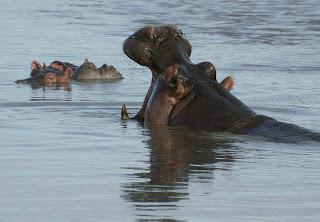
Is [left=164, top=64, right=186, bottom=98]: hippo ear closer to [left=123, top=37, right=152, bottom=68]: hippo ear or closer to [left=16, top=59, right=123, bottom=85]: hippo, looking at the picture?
[left=123, top=37, right=152, bottom=68]: hippo ear

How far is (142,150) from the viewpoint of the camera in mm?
8250

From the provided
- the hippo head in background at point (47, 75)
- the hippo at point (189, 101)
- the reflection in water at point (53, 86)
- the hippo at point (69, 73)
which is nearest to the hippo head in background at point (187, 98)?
the hippo at point (189, 101)

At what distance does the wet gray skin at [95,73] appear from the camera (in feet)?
45.4

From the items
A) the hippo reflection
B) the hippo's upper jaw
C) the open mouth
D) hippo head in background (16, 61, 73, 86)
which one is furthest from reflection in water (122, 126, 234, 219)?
hippo head in background (16, 61, 73, 86)

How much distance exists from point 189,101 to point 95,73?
491 cm

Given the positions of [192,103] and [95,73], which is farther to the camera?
[95,73]

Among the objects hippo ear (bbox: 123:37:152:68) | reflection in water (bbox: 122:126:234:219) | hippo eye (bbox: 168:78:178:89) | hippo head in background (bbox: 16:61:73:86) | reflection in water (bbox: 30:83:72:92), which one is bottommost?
reflection in water (bbox: 122:126:234:219)

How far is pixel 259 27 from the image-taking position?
69.6 ft

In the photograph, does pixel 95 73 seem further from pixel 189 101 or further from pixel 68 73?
pixel 189 101

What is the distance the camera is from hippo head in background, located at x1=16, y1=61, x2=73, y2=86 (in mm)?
13477

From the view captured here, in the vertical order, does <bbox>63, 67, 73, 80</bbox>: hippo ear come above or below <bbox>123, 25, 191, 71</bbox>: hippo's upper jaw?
below

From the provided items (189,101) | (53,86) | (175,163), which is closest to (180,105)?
(189,101)

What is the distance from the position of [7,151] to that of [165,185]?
5.63ft

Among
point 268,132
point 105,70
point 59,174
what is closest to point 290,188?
point 59,174
